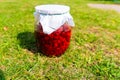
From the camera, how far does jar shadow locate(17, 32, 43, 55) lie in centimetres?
361

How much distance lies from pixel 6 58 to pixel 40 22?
0.66 meters

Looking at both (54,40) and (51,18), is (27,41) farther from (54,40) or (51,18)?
(51,18)

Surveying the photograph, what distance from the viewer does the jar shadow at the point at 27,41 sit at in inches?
142

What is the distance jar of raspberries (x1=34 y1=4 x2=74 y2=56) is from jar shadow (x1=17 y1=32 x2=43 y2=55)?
266 mm

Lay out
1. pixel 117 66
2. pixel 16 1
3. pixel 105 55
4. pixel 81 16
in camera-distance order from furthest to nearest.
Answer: pixel 16 1, pixel 81 16, pixel 105 55, pixel 117 66

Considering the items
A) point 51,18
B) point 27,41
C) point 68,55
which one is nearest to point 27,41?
point 27,41

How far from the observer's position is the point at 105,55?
351 centimetres

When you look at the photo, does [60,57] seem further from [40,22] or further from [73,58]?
[40,22]

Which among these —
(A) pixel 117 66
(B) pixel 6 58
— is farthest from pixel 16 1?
(A) pixel 117 66

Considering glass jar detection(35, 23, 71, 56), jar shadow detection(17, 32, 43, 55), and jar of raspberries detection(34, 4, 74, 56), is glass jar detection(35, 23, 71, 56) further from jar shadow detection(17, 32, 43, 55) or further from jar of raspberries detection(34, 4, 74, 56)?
jar shadow detection(17, 32, 43, 55)

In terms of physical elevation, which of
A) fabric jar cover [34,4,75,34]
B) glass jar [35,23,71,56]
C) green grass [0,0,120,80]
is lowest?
green grass [0,0,120,80]

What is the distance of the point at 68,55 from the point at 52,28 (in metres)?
0.51

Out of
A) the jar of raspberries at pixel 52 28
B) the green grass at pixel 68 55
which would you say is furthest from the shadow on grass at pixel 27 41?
the jar of raspberries at pixel 52 28

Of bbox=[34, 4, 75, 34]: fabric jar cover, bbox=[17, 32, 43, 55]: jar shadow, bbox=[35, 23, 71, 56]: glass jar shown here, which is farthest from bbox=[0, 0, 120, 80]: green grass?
bbox=[34, 4, 75, 34]: fabric jar cover
